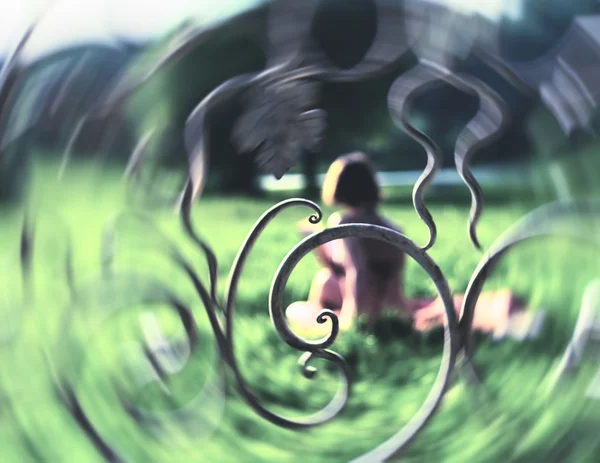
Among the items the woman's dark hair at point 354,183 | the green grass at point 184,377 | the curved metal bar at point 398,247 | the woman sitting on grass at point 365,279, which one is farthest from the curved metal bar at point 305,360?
the woman's dark hair at point 354,183

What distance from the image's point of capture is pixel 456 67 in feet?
3.25

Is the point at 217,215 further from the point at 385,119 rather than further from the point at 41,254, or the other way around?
the point at 41,254

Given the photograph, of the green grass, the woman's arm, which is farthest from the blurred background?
the woman's arm

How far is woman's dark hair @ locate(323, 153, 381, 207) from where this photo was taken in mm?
1400

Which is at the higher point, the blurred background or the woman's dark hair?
the woman's dark hair

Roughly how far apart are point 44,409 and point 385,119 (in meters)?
1.03

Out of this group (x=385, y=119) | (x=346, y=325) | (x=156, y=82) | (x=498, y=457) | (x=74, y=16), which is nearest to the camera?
(x=74, y=16)

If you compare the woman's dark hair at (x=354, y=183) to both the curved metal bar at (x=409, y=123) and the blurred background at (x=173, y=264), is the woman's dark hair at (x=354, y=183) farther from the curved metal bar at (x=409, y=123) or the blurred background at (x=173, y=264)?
the curved metal bar at (x=409, y=123)

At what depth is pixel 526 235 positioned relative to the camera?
0.95 meters

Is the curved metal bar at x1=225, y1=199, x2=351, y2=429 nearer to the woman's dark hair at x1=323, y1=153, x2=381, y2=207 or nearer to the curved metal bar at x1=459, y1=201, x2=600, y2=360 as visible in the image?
the curved metal bar at x1=459, y1=201, x2=600, y2=360

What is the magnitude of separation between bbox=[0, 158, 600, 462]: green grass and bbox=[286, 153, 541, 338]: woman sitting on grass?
0.06 m

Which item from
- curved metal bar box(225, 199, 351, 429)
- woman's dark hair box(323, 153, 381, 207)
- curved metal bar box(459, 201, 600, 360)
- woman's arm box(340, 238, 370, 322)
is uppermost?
woman's dark hair box(323, 153, 381, 207)

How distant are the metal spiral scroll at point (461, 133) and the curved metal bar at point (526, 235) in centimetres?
A: 5

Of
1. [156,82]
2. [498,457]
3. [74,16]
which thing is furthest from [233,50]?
[498,457]
